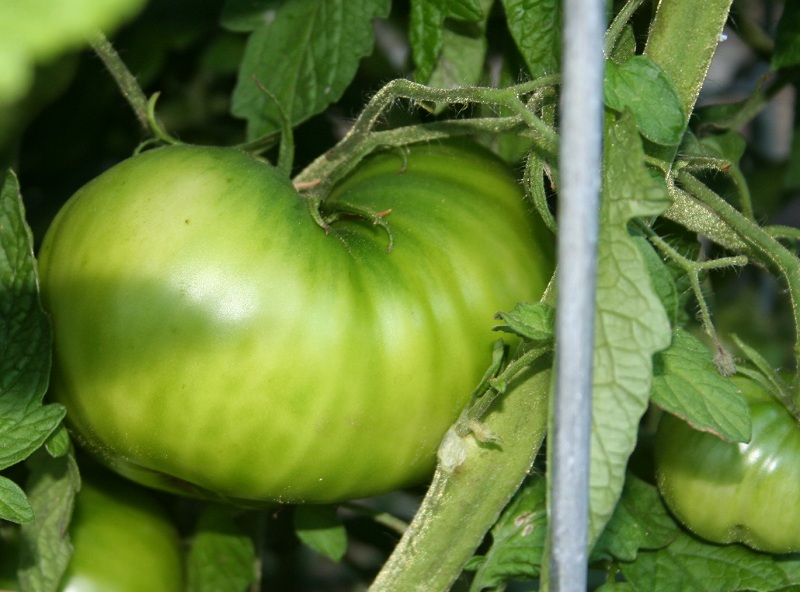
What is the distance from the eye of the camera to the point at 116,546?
713mm

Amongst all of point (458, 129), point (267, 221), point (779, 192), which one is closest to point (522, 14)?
point (458, 129)

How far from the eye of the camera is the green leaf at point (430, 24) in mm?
644

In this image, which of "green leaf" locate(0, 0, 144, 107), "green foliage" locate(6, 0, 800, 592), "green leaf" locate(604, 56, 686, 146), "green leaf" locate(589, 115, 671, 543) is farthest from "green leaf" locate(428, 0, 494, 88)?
"green leaf" locate(0, 0, 144, 107)

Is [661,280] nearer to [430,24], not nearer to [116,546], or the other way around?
[430,24]

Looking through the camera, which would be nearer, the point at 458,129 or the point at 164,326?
the point at 164,326

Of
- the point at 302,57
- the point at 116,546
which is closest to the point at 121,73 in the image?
the point at 302,57

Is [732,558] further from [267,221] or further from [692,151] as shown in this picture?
[267,221]

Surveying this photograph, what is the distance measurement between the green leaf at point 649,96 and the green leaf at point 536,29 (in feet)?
0.30

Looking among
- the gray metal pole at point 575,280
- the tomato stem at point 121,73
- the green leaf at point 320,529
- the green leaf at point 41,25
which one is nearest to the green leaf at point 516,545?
the green leaf at point 320,529

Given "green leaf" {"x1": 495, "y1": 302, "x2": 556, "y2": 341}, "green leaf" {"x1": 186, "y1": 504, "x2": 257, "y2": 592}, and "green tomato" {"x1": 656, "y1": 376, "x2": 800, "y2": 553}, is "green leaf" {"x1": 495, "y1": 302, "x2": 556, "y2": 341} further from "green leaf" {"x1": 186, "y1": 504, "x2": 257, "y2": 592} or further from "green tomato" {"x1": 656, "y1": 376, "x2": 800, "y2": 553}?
"green leaf" {"x1": 186, "y1": 504, "x2": 257, "y2": 592}

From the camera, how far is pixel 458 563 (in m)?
0.60

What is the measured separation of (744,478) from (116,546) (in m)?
0.45

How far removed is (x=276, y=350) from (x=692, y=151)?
31 centimetres

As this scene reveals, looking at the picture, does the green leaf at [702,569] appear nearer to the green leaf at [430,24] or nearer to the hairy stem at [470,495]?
the hairy stem at [470,495]
